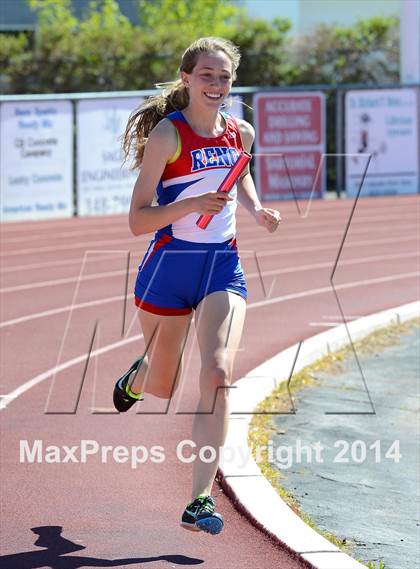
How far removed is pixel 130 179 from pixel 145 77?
988 centimetres

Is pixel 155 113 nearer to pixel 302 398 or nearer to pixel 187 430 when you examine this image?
pixel 187 430

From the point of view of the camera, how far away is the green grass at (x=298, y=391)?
5809mm

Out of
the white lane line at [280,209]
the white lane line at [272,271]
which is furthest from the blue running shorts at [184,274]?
the white lane line at [280,209]

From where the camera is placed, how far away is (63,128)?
70.2 feet

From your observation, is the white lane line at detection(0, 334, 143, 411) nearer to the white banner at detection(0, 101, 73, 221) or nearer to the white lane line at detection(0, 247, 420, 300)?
the white lane line at detection(0, 247, 420, 300)

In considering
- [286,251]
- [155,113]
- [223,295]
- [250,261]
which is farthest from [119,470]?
[286,251]

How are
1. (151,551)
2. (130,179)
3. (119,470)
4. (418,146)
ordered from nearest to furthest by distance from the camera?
(151,551) < (119,470) < (130,179) < (418,146)

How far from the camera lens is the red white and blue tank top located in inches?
220

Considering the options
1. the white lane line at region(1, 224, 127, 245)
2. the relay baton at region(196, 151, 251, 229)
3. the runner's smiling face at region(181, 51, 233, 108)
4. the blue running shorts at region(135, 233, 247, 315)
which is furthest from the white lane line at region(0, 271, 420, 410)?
the white lane line at region(1, 224, 127, 245)

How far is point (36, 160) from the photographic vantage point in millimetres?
21094

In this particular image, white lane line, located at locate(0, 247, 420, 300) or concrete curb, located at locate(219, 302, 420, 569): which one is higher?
white lane line, located at locate(0, 247, 420, 300)

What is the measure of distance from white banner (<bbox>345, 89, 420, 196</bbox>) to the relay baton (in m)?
19.8

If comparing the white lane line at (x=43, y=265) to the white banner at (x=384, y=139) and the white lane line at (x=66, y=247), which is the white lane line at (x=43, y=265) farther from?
the white banner at (x=384, y=139)

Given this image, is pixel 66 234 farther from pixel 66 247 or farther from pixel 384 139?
pixel 384 139
